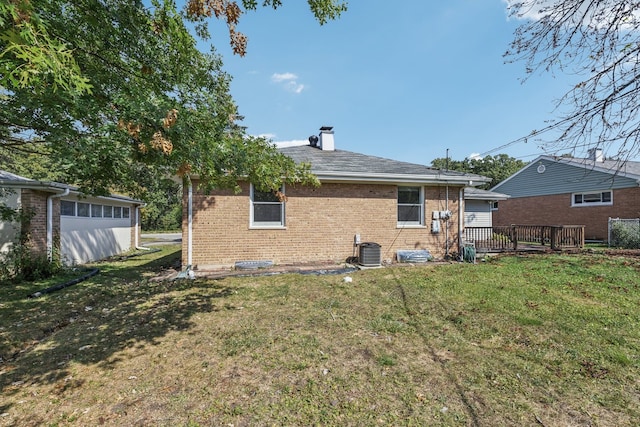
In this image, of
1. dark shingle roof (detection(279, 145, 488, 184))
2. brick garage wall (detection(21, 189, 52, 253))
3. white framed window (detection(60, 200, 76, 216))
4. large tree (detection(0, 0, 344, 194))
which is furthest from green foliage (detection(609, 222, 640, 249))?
white framed window (detection(60, 200, 76, 216))

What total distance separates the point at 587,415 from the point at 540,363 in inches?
38.0

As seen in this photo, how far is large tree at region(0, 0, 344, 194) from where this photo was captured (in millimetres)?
3242

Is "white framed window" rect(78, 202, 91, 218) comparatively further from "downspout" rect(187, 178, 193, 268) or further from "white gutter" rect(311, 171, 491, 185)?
"white gutter" rect(311, 171, 491, 185)

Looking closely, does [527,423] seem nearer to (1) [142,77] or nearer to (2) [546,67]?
(2) [546,67]

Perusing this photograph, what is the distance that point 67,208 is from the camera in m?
11.1

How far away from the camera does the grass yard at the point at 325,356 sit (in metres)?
2.76

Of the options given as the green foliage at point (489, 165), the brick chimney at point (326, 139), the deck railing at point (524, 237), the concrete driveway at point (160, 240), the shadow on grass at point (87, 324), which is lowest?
the concrete driveway at point (160, 240)

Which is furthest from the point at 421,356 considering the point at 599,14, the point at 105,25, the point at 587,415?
A: the point at 105,25

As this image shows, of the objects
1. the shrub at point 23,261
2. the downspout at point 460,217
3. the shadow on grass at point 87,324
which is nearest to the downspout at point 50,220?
the shrub at point 23,261

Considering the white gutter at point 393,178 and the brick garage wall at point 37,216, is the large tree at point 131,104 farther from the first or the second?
the brick garage wall at point 37,216

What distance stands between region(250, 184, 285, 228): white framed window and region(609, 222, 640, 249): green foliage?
1714 cm

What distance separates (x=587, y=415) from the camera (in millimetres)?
2682

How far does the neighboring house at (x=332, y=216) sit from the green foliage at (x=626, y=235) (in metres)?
10.5

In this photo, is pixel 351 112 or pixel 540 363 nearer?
pixel 540 363
